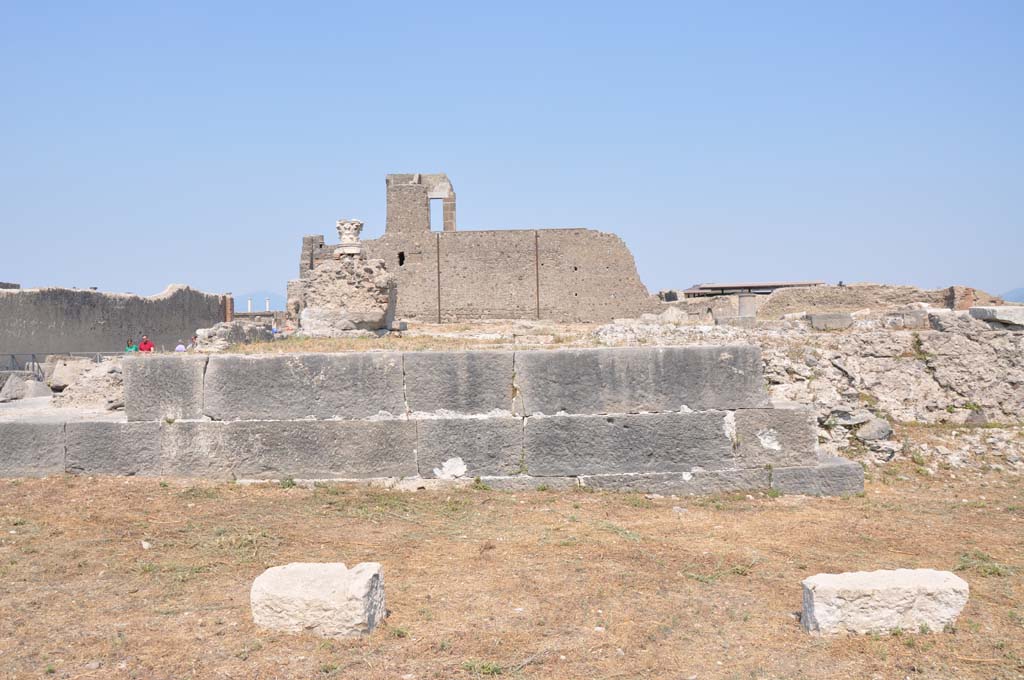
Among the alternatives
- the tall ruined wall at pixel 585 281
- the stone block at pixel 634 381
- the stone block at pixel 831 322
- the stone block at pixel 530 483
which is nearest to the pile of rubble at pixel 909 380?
the stone block at pixel 634 381

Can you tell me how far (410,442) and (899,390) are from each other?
214 inches

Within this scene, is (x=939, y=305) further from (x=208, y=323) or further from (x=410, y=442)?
(x=208, y=323)

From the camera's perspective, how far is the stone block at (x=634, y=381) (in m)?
6.98

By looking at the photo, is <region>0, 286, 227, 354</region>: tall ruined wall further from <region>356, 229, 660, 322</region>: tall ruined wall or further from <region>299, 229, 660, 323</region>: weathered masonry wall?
<region>356, 229, 660, 322</region>: tall ruined wall

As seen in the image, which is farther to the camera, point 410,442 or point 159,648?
point 410,442

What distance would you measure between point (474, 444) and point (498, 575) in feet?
7.21

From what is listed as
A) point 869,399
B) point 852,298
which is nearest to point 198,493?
point 869,399

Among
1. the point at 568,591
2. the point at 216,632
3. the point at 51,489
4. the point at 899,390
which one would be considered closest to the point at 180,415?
the point at 51,489

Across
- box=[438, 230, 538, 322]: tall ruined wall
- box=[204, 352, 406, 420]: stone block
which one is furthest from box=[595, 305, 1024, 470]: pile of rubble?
box=[438, 230, 538, 322]: tall ruined wall

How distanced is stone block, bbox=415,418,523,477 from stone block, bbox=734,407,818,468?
1865 mm

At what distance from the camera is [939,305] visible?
2266 centimetres

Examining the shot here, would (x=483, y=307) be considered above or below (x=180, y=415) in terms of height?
above

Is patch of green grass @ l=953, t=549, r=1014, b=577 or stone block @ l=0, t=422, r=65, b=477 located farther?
stone block @ l=0, t=422, r=65, b=477

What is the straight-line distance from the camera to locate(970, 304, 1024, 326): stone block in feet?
30.3
